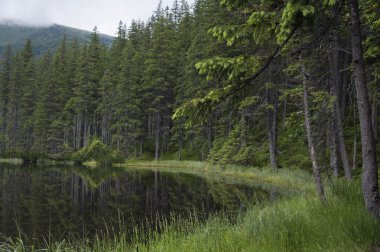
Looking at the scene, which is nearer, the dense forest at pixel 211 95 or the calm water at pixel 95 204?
the dense forest at pixel 211 95

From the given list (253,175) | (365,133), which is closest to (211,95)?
(365,133)

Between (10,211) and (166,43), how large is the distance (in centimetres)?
4722

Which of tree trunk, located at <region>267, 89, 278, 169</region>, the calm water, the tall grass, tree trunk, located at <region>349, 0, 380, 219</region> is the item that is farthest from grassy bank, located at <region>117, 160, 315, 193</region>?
tree trunk, located at <region>349, 0, 380, 219</region>

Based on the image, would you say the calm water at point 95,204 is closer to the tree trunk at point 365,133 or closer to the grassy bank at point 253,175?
the grassy bank at point 253,175

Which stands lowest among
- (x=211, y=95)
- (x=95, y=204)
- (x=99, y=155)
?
(x=95, y=204)

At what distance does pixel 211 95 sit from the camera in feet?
21.2

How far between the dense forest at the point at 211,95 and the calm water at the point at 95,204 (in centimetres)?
477

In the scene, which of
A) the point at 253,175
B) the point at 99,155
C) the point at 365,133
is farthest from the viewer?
the point at 99,155

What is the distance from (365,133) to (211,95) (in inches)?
110

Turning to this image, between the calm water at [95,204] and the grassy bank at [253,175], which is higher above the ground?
the grassy bank at [253,175]

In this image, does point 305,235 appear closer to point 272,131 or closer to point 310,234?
point 310,234

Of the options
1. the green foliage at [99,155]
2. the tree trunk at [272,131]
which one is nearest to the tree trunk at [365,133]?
the tree trunk at [272,131]

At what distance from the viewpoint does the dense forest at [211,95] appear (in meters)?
6.71

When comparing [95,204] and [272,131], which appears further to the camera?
[272,131]
